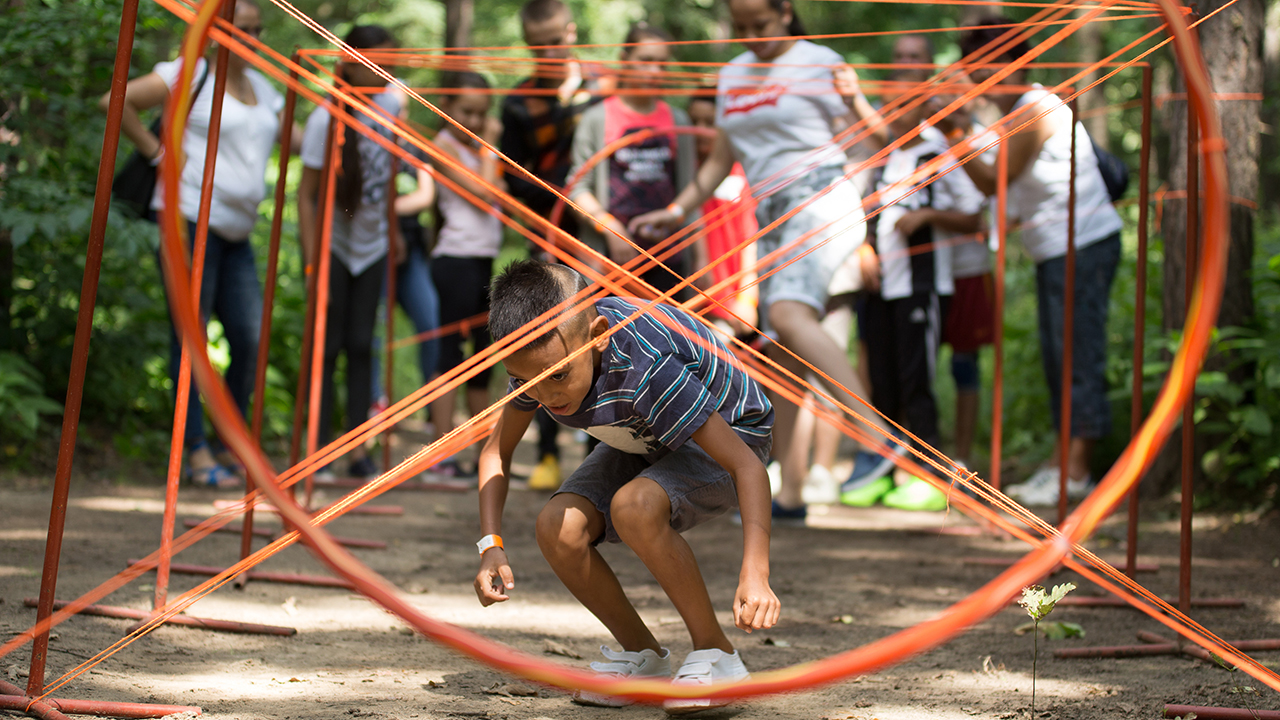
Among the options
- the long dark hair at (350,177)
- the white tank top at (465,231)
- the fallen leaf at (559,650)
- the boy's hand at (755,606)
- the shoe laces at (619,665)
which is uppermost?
the long dark hair at (350,177)

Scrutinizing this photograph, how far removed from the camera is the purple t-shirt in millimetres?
1982

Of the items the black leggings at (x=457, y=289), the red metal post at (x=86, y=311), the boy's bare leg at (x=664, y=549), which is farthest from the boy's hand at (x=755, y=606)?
the black leggings at (x=457, y=289)

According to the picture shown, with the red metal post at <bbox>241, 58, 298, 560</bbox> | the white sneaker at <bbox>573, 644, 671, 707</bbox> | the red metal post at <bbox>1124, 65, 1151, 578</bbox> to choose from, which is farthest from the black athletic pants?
the red metal post at <bbox>241, 58, 298, 560</bbox>

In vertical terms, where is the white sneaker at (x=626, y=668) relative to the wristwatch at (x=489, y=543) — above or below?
below

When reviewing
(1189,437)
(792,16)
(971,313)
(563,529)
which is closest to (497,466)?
(563,529)

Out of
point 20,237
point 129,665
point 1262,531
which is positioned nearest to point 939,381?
point 1262,531

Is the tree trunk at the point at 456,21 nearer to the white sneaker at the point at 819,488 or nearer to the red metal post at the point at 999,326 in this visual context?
the white sneaker at the point at 819,488

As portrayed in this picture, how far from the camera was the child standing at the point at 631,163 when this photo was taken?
4172 millimetres

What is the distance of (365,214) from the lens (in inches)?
175

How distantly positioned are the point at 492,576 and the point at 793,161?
2377mm

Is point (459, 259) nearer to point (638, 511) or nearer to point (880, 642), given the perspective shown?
point (638, 511)

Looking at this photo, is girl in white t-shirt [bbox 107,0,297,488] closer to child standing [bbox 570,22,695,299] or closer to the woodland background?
the woodland background

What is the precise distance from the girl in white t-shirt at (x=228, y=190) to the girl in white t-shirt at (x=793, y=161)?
159cm

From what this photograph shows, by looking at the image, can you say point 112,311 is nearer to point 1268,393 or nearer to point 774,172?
point 774,172
